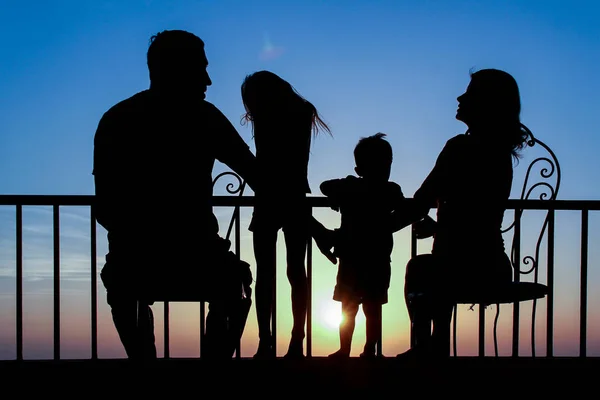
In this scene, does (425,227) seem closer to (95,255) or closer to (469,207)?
(469,207)

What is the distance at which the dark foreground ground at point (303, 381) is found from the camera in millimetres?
2742

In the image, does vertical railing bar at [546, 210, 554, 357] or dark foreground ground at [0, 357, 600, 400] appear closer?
dark foreground ground at [0, 357, 600, 400]

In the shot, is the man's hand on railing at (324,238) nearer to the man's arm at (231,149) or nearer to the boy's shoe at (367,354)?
the boy's shoe at (367,354)

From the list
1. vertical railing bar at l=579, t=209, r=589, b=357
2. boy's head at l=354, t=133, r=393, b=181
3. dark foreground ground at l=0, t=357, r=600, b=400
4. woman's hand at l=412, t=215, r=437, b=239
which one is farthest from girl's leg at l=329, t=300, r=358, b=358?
vertical railing bar at l=579, t=209, r=589, b=357

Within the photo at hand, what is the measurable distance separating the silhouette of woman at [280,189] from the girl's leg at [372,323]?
37 cm

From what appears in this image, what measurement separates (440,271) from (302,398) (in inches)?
34.8

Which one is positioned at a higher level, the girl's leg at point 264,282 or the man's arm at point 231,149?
the man's arm at point 231,149

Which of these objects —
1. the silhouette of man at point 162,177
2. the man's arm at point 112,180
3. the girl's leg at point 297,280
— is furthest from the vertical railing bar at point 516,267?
the man's arm at point 112,180

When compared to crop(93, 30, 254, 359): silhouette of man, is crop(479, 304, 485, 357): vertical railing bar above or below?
below

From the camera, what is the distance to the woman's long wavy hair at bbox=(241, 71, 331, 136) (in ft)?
12.1

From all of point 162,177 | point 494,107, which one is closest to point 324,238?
point 494,107

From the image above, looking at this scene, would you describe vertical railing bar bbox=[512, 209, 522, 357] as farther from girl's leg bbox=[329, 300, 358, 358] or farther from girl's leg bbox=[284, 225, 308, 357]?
girl's leg bbox=[284, 225, 308, 357]

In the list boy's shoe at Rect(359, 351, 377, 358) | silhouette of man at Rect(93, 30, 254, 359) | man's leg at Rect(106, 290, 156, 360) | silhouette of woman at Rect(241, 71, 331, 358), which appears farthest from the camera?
boy's shoe at Rect(359, 351, 377, 358)

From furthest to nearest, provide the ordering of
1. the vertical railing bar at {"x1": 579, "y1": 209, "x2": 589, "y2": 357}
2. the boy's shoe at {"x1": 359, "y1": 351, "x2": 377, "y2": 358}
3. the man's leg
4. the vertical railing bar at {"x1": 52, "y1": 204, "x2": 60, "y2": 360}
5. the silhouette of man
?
1. the vertical railing bar at {"x1": 579, "y1": 209, "x2": 589, "y2": 357}
2. the vertical railing bar at {"x1": 52, "y1": 204, "x2": 60, "y2": 360}
3. the boy's shoe at {"x1": 359, "y1": 351, "x2": 377, "y2": 358}
4. the man's leg
5. the silhouette of man
